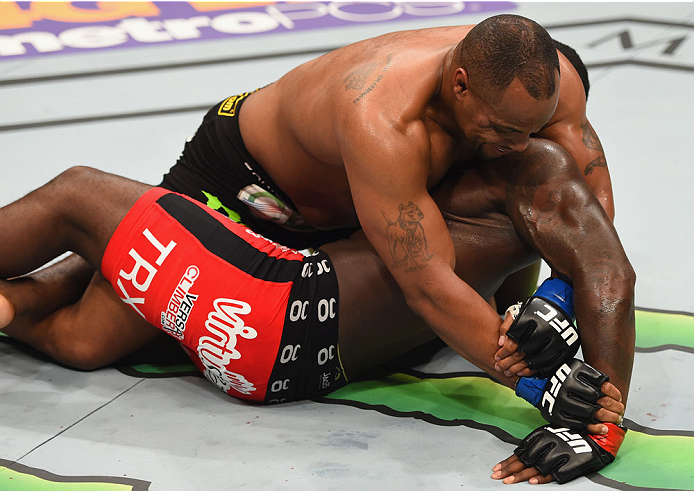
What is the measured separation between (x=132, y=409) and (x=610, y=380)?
4.37 feet

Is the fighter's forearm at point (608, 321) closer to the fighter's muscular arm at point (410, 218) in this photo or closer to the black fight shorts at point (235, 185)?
the fighter's muscular arm at point (410, 218)

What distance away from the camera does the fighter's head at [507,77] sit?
2031 millimetres

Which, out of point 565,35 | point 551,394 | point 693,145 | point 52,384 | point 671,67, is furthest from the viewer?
point 565,35

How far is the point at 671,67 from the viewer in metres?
4.99

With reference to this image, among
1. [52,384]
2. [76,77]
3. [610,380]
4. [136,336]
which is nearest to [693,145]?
[610,380]

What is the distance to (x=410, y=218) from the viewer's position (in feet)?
7.07

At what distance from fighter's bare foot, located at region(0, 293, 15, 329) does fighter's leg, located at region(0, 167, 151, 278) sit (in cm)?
12

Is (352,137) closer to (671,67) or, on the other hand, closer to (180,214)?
(180,214)

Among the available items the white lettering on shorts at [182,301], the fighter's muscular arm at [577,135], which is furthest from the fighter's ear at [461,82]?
the white lettering on shorts at [182,301]

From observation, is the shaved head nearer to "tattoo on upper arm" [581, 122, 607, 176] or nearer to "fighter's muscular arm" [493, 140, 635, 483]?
"fighter's muscular arm" [493, 140, 635, 483]

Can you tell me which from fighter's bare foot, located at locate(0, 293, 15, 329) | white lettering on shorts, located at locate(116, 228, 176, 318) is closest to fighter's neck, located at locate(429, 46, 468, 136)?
white lettering on shorts, located at locate(116, 228, 176, 318)

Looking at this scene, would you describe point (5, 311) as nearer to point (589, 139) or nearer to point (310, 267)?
point (310, 267)

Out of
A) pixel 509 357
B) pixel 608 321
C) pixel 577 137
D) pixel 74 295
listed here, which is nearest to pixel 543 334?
pixel 509 357

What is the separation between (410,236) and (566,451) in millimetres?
641
